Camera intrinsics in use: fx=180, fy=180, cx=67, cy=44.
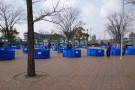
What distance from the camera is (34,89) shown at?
672 centimetres

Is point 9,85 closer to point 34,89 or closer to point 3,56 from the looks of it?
point 34,89

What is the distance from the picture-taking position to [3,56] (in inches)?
646

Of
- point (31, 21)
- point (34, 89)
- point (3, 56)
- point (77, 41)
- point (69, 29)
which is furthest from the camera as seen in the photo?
point (77, 41)

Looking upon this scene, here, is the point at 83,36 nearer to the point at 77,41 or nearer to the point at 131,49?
the point at 77,41

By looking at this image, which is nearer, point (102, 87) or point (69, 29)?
point (102, 87)

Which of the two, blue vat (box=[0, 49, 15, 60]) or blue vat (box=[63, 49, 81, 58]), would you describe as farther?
blue vat (box=[63, 49, 81, 58])

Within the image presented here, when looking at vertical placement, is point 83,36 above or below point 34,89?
above

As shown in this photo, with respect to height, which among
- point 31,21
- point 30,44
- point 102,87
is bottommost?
point 102,87

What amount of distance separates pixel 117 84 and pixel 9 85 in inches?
171

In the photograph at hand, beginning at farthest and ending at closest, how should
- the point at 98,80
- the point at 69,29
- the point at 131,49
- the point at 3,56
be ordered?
the point at 69,29 < the point at 131,49 < the point at 3,56 < the point at 98,80

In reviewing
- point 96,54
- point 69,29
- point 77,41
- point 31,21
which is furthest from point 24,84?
point 77,41

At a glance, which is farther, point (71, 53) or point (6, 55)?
point (71, 53)

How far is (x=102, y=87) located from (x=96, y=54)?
47.0 feet

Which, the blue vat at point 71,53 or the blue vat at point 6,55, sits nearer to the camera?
the blue vat at point 6,55
